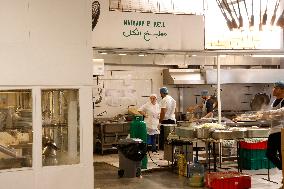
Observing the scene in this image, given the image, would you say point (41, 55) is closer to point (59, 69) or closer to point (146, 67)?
point (59, 69)

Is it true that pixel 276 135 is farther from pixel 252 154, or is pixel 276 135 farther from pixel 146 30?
pixel 146 30

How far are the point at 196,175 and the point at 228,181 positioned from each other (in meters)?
0.78

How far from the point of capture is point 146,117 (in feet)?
37.4

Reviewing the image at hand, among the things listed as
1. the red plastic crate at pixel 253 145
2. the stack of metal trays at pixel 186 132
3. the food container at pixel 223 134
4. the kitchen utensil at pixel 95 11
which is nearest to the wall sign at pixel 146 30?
the kitchen utensil at pixel 95 11

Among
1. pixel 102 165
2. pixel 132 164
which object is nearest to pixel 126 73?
pixel 102 165

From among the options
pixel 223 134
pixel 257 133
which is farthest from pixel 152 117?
pixel 257 133

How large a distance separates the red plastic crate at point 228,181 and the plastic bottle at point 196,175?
0.98ft

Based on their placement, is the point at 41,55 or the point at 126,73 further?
the point at 126,73

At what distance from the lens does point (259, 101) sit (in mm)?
15031

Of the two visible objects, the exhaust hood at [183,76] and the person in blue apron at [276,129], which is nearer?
the person in blue apron at [276,129]

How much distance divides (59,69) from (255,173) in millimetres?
5172

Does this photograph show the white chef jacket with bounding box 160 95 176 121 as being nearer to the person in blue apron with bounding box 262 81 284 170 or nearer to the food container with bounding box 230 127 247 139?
the food container with bounding box 230 127 247 139

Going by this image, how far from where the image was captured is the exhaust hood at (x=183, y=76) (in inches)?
531

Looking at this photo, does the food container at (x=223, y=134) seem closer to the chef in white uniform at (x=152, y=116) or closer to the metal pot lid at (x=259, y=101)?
the chef in white uniform at (x=152, y=116)
